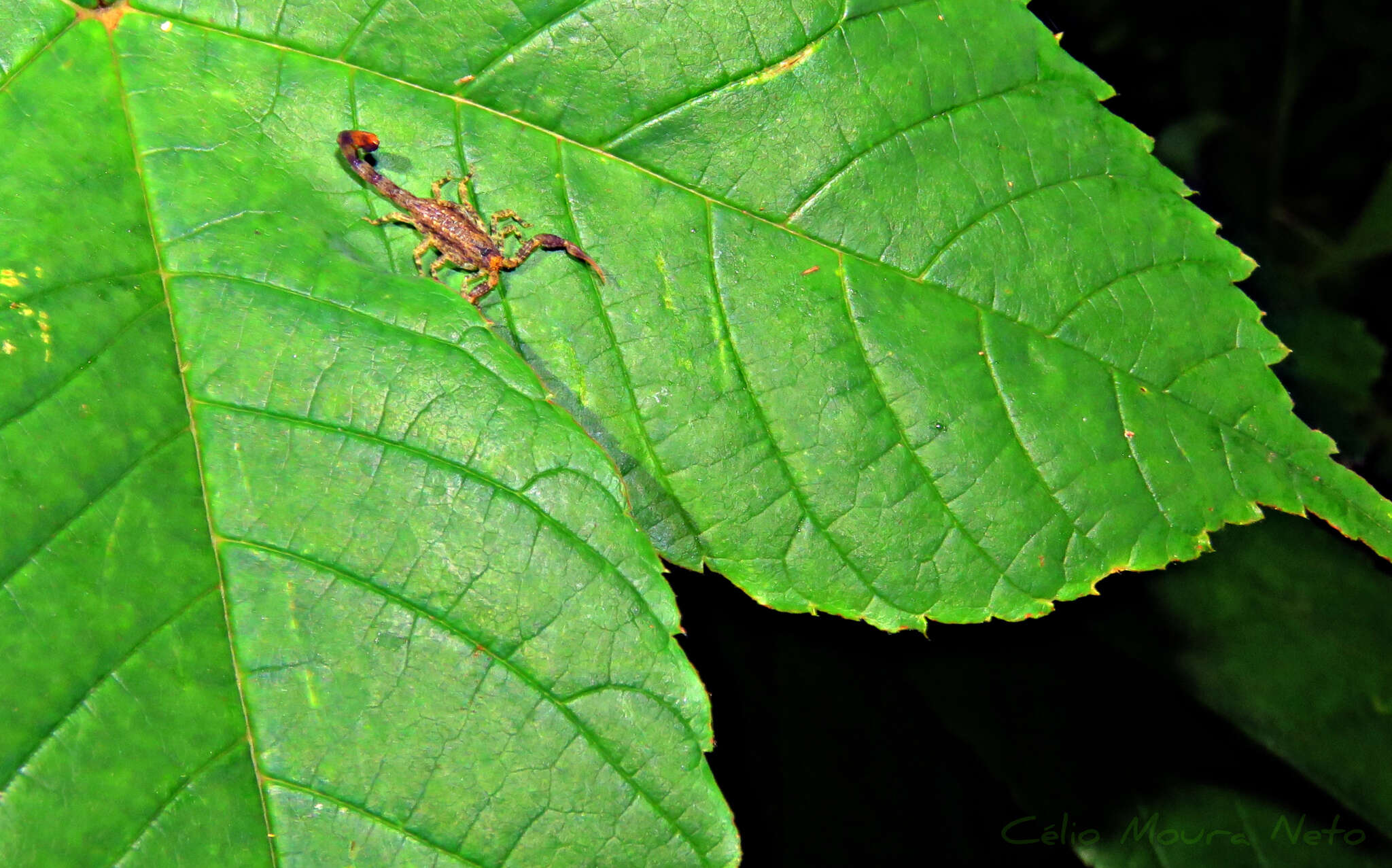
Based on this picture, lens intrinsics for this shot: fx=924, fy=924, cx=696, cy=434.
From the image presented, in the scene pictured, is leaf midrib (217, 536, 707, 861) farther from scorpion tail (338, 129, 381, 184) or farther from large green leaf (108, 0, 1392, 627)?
scorpion tail (338, 129, 381, 184)

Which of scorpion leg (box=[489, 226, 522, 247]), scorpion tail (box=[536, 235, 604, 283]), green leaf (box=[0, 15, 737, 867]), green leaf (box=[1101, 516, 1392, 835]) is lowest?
green leaf (box=[0, 15, 737, 867])

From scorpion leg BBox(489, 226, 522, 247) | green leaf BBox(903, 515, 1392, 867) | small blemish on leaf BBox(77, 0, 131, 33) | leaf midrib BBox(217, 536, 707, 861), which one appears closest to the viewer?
leaf midrib BBox(217, 536, 707, 861)

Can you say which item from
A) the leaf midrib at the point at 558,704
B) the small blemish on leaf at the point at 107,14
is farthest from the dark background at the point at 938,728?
the small blemish on leaf at the point at 107,14

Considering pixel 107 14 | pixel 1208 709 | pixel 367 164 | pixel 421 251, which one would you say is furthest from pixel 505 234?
pixel 1208 709

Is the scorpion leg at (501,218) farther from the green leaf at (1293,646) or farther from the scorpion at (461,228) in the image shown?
the green leaf at (1293,646)

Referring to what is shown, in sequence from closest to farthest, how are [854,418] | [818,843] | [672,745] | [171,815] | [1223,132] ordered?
[171,815], [672,745], [854,418], [818,843], [1223,132]

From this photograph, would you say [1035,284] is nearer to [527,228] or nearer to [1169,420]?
[1169,420]

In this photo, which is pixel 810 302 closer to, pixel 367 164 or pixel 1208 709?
pixel 367 164

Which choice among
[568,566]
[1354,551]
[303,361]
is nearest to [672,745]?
[568,566]

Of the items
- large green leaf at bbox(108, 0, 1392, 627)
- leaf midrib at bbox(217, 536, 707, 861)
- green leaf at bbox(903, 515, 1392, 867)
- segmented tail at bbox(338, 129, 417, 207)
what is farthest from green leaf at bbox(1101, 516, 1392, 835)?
segmented tail at bbox(338, 129, 417, 207)
